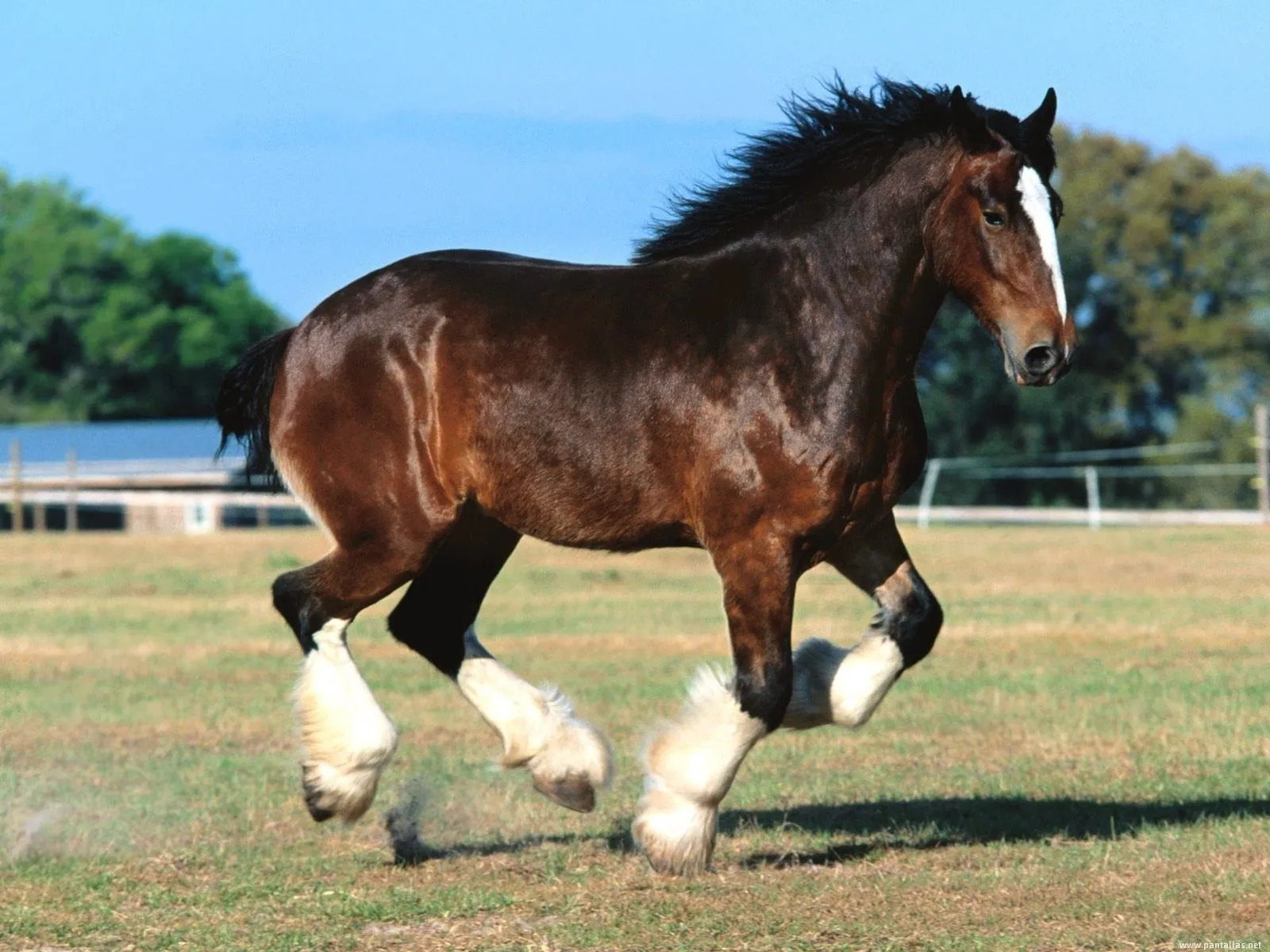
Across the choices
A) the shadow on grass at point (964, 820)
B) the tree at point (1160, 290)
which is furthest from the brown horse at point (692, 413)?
the tree at point (1160, 290)

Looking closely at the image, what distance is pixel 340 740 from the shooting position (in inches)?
273

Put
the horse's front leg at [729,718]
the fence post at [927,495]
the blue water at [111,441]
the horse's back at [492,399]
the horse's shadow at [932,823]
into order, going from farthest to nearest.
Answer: the blue water at [111,441], the fence post at [927,495], the horse's shadow at [932,823], the horse's back at [492,399], the horse's front leg at [729,718]

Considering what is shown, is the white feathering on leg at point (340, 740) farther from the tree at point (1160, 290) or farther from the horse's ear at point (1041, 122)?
the tree at point (1160, 290)

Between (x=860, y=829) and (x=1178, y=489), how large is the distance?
41.5m

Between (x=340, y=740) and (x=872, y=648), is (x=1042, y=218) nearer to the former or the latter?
(x=872, y=648)

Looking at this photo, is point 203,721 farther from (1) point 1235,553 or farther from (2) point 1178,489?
(2) point 1178,489

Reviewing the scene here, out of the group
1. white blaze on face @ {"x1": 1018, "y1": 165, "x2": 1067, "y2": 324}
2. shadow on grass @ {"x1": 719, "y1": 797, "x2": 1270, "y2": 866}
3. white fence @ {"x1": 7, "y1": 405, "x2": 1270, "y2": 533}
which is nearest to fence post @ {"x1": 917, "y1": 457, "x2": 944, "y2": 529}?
white fence @ {"x1": 7, "y1": 405, "x2": 1270, "y2": 533}

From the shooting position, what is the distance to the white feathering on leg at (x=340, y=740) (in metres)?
6.94

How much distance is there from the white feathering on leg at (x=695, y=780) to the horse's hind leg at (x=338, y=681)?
1.09 m

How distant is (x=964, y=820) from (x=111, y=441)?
191 feet

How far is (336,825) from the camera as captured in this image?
7.74 meters

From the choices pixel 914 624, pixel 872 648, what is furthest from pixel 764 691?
pixel 914 624

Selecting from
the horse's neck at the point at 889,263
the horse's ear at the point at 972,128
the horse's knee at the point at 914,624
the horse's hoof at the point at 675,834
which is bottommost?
the horse's hoof at the point at 675,834

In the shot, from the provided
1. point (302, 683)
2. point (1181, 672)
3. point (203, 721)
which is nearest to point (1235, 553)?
point (1181, 672)
